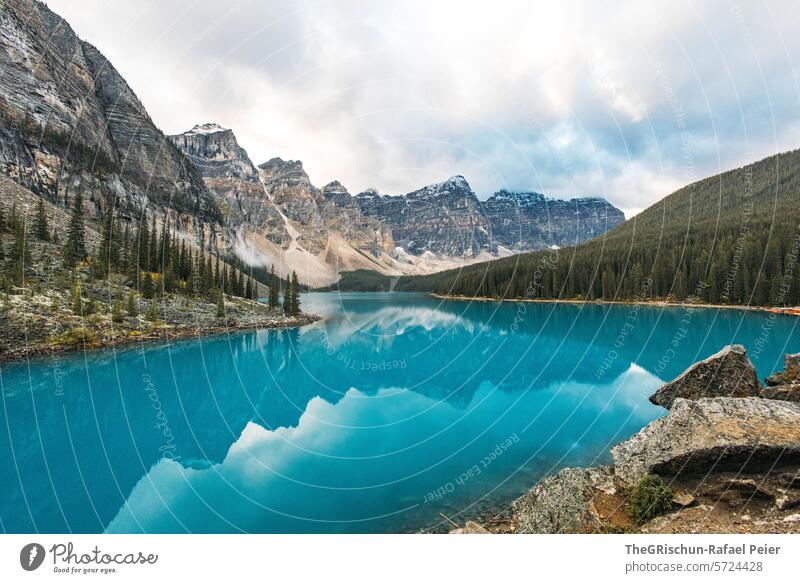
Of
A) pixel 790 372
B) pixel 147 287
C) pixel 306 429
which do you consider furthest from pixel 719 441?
pixel 147 287

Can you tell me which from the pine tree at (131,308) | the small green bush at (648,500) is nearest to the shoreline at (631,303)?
the small green bush at (648,500)

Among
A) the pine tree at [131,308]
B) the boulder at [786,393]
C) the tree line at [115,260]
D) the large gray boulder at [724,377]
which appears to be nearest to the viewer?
the boulder at [786,393]

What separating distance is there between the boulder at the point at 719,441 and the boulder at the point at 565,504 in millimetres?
504

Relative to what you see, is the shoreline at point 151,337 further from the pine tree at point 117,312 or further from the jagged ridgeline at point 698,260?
the jagged ridgeline at point 698,260

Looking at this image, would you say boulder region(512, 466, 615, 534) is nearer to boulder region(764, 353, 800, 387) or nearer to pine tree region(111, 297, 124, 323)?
→ boulder region(764, 353, 800, 387)

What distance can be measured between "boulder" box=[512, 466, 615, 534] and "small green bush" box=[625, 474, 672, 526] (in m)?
0.58

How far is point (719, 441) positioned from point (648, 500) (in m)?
1.57

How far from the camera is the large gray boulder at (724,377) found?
10138 millimetres

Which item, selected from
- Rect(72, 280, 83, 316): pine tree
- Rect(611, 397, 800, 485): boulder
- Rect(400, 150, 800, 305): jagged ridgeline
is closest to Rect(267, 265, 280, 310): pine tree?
Rect(72, 280, 83, 316): pine tree

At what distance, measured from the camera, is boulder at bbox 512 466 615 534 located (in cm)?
632
